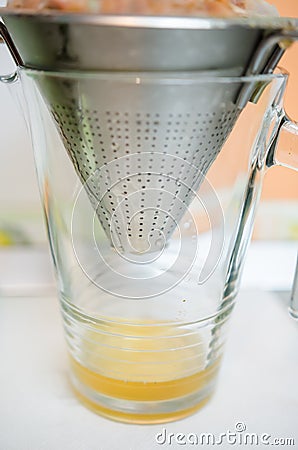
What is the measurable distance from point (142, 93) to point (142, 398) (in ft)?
0.79

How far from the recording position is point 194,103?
1.24 ft

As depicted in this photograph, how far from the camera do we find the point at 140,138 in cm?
39

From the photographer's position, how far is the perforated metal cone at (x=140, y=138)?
371mm

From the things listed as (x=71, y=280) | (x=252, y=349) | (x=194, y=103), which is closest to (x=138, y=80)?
(x=194, y=103)

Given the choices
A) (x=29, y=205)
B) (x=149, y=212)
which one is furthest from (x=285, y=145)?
(x=29, y=205)

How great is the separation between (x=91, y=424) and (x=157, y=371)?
0.07m

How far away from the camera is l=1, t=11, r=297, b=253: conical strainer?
1.15 feet

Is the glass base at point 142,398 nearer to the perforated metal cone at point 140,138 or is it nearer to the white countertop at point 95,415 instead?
the white countertop at point 95,415

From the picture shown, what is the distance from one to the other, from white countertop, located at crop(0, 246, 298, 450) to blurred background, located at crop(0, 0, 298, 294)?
0.05 metres

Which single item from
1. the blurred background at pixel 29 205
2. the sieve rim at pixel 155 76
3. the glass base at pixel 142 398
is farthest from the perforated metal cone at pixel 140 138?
the blurred background at pixel 29 205

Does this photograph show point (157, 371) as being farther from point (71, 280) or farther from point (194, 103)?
point (194, 103)

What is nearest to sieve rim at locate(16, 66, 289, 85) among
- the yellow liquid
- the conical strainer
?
the conical strainer

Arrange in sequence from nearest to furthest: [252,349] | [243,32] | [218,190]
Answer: [243,32]
[218,190]
[252,349]

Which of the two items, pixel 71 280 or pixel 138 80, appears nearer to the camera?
pixel 138 80
